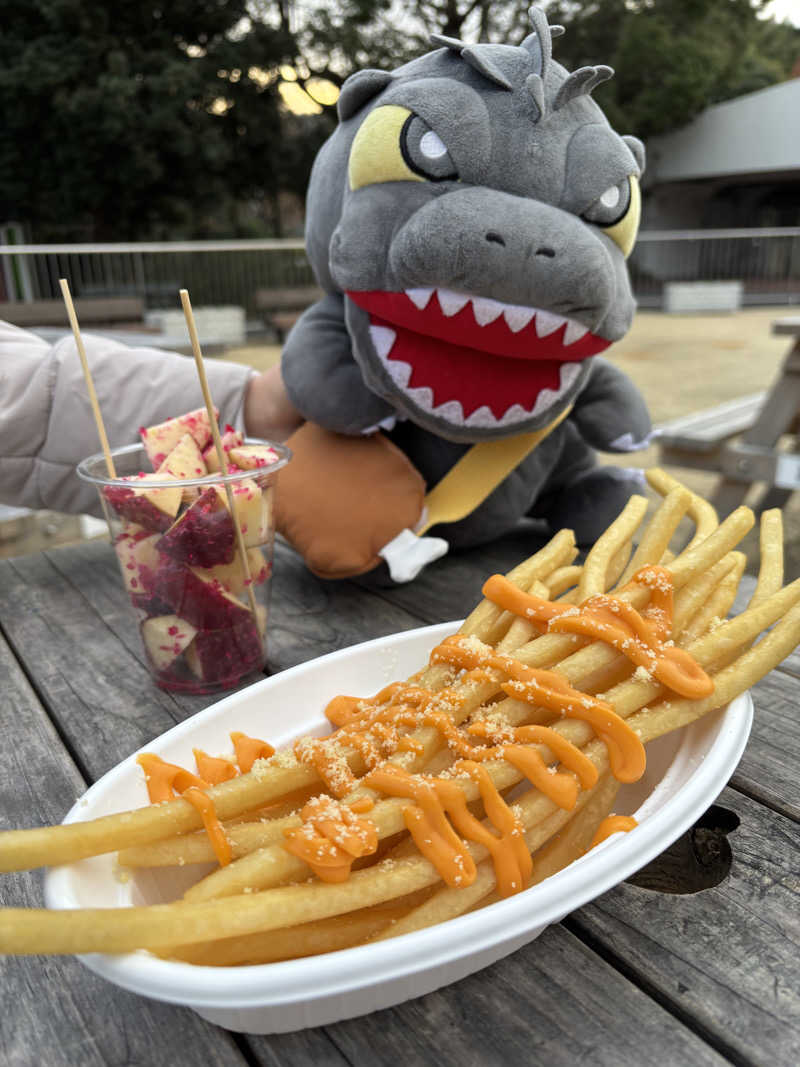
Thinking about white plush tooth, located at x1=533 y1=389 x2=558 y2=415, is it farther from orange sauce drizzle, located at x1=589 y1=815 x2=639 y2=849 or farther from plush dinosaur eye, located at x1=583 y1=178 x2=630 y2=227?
orange sauce drizzle, located at x1=589 y1=815 x2=639 y2=849

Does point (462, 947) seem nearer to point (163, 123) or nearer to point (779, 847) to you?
point (779, 847)

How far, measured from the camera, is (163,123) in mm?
14141

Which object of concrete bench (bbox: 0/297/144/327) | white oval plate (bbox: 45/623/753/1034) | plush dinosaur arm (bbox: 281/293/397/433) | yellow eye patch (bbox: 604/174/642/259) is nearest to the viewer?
white oval plate (bbox: 45/623/753/1034)

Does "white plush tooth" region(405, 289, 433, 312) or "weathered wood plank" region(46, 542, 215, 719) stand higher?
"white plush tooth" region(405, 289, 433, 312)

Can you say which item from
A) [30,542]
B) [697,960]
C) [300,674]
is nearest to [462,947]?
[697,960]

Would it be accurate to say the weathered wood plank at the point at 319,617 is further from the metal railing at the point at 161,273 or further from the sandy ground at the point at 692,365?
the metal railing at the point at 161,273

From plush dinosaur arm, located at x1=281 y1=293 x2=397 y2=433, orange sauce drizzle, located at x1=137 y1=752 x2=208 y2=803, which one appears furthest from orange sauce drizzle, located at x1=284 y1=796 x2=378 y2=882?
plush dinosaur arm, located at x1=281 y1=293 x2=397 y2=433

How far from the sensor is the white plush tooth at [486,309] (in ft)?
3.96

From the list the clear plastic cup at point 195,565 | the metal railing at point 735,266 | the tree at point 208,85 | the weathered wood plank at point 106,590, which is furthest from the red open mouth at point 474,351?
the metal railing at point 735,266

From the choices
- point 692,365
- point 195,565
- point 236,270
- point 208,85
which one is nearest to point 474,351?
point 195,565

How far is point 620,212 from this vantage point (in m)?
1.27

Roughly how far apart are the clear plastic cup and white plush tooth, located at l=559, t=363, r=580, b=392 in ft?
1.61

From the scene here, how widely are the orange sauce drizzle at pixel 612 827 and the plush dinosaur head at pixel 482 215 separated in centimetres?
77

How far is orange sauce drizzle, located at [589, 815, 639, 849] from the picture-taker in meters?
0.67
